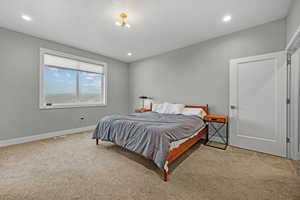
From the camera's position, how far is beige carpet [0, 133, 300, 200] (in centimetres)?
148

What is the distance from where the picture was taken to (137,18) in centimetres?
253

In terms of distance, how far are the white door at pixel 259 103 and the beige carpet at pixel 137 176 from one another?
1.03ft

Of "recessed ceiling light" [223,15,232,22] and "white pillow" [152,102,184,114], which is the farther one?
"white pillow" [152,102,184,114]

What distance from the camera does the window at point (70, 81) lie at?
3.55 metres

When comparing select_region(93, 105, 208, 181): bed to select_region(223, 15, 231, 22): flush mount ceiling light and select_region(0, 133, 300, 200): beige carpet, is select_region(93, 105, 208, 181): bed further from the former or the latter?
select_region(223, 15, 231, 22): flush mount ceiling light

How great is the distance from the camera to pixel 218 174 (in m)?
1.87

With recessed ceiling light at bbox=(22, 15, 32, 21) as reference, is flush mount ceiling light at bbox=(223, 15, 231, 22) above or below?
above

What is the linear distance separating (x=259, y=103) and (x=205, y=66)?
5.15 ft

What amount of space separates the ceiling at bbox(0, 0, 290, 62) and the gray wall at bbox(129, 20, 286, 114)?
25 cm

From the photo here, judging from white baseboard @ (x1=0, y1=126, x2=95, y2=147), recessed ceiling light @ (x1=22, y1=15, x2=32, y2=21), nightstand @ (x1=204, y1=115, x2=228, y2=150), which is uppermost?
recessed ceiling light @ (x1=22, y1=15, x2=32, y2=21)

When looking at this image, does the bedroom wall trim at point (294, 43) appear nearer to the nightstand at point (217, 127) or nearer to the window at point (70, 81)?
the nightstand at point (217, 127)

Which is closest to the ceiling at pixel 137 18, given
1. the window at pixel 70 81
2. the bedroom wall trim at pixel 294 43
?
the window at pixel 70 81

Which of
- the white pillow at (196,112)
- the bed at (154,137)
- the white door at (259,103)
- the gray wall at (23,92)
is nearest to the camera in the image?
the bed at (154,137)

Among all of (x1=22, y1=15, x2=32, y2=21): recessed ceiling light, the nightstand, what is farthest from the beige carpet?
(x1=22, y1=15, x2=32, y2=21): recessed ceiling light
